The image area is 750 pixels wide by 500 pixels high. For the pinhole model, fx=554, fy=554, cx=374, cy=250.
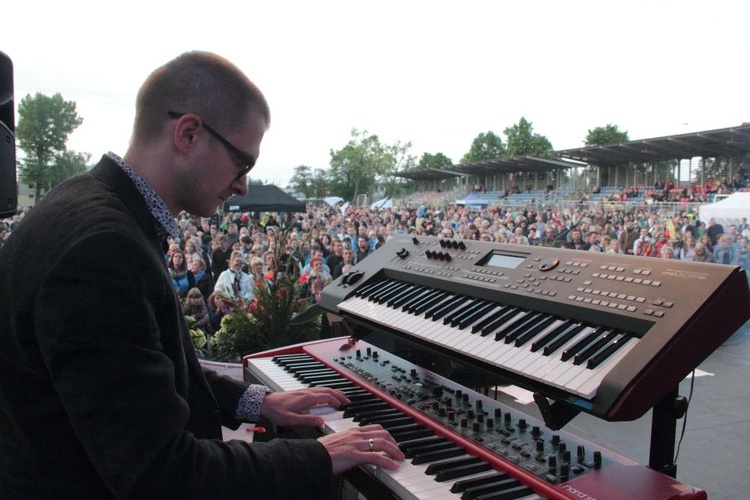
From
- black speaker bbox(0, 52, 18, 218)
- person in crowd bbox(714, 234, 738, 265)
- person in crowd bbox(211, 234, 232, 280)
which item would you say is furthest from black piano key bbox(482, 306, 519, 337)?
person in crowd bbox(714, 234, 738, 265)

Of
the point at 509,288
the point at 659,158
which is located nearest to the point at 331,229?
the point at 509,288

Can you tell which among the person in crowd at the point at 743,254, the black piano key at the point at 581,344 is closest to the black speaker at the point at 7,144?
the black piano key at the point at 581,344

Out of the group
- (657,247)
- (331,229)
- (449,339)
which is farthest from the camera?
(331,229)

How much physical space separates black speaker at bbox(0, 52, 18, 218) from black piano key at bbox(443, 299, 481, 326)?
1.47 metres

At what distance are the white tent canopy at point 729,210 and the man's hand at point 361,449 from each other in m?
13.8

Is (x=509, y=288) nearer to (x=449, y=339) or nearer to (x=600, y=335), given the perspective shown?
(x=449, y=339)

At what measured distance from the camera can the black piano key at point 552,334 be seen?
59.7 inches

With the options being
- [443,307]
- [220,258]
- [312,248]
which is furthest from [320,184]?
[443,307]

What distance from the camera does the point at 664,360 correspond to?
1.23 m

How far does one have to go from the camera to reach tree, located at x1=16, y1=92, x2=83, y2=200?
110 ft

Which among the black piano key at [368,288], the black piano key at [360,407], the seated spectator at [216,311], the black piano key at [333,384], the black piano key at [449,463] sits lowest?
the seated spectator at [216,311]

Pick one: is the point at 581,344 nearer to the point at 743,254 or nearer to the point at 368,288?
the point at 368,288

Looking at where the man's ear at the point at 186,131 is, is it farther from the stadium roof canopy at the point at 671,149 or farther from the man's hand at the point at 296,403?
the stadium roof canopy at the point at 671,149

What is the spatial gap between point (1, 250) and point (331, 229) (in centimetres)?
1261
